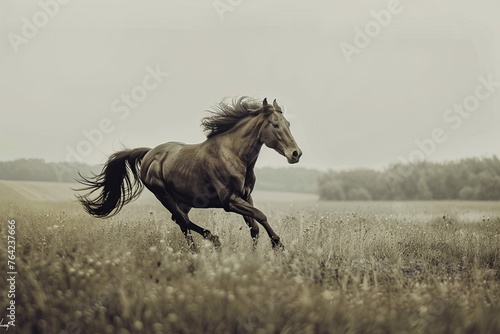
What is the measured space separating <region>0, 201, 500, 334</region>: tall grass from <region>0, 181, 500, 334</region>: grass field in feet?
0.05

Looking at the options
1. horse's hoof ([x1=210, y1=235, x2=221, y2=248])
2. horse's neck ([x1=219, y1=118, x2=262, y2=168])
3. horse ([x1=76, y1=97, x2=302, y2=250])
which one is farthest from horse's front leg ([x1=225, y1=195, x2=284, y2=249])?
horse's hoof ([x1=210, y1=235, x2=221, y2=248])

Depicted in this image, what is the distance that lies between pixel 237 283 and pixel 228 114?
9.83 feet

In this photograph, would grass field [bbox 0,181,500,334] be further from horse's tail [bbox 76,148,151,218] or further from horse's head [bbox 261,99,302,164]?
horse's head [bbox 261,99,302,164]

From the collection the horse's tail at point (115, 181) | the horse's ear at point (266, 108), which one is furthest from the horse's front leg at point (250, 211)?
the horse's tail at point (115, 181)

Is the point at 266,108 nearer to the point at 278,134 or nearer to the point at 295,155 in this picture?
the point at 278,134

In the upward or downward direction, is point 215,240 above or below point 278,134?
below

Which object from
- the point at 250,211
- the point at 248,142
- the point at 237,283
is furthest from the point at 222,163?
the point at 237,283

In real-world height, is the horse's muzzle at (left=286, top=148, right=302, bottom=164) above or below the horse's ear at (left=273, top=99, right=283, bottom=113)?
below

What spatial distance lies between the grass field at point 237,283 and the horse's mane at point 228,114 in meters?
1.65

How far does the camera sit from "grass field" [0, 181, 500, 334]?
539cm

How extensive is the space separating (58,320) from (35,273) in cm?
102

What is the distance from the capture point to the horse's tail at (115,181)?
9.76 metres

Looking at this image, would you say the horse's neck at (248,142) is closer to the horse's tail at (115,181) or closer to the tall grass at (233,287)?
the tall grass at (233,287)

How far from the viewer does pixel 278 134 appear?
302 inches
